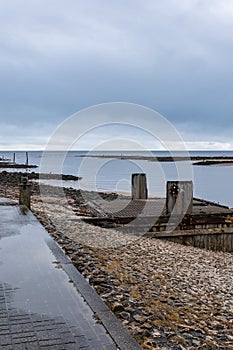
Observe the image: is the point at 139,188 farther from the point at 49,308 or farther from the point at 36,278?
the point at 49,308

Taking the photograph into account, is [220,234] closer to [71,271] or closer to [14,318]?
[71,271]

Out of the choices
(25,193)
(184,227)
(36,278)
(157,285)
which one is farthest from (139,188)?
(36,278)

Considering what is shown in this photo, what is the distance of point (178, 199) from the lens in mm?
12102

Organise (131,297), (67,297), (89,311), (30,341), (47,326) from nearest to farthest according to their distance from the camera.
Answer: (30,341), (47,326), (89,311), (67,297), (131,297)

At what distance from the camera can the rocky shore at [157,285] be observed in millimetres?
4406

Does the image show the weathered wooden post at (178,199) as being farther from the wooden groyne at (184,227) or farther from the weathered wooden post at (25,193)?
the weathered wooden post at (25,193)

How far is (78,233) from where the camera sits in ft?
30.5

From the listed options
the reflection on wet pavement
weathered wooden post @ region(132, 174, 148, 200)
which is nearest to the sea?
weathered wooden post @ region(132, 174, 148, 200)

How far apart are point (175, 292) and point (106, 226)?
553cm

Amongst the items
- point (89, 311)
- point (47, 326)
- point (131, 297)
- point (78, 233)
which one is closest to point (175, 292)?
point (131, 297)

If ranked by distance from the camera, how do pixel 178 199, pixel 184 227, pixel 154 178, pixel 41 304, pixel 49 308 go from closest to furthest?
1. pixel 49 308
2. pixel 41 304
3. pixel 184 227
4. pixel 178 199
5. pixel 154 178

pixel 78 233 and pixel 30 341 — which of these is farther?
pixel 78 233

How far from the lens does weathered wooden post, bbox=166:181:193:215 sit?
12.0 m

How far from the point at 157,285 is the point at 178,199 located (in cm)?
619
